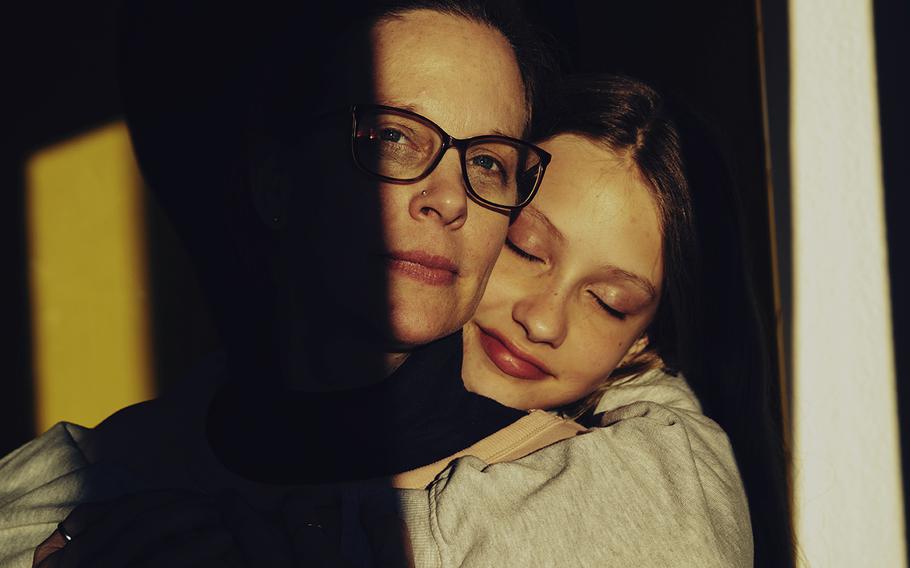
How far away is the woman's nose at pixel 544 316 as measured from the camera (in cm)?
143

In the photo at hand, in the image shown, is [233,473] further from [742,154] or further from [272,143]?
[742,154]

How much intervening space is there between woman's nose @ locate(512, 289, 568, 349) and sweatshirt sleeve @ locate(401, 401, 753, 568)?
0.81 ft

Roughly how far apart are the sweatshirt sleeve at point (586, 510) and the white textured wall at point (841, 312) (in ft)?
2.45

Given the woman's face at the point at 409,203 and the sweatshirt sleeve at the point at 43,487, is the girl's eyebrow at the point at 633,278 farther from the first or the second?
the sweatshirt sleeve at the point at 43,487

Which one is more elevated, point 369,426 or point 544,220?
point 544,220

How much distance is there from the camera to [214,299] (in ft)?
6.07

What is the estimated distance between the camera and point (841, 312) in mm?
1883

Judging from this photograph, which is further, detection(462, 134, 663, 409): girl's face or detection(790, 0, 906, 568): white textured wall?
detection(790, 0, 906, 568): white textured wall

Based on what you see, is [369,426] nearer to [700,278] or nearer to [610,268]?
[610,268]

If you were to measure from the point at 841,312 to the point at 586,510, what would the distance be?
1098mm

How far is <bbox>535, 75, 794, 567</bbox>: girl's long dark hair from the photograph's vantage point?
1540mm

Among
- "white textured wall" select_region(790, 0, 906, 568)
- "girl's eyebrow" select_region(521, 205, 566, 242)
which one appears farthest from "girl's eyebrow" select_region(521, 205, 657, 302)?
"white textured wall" select_region(790, 0, 906, 568)

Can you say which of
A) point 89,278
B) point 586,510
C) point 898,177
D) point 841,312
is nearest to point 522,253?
point 586,510

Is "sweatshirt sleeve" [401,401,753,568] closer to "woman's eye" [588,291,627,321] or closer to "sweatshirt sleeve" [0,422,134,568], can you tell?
"woman's eye" [588,291,627,321]
